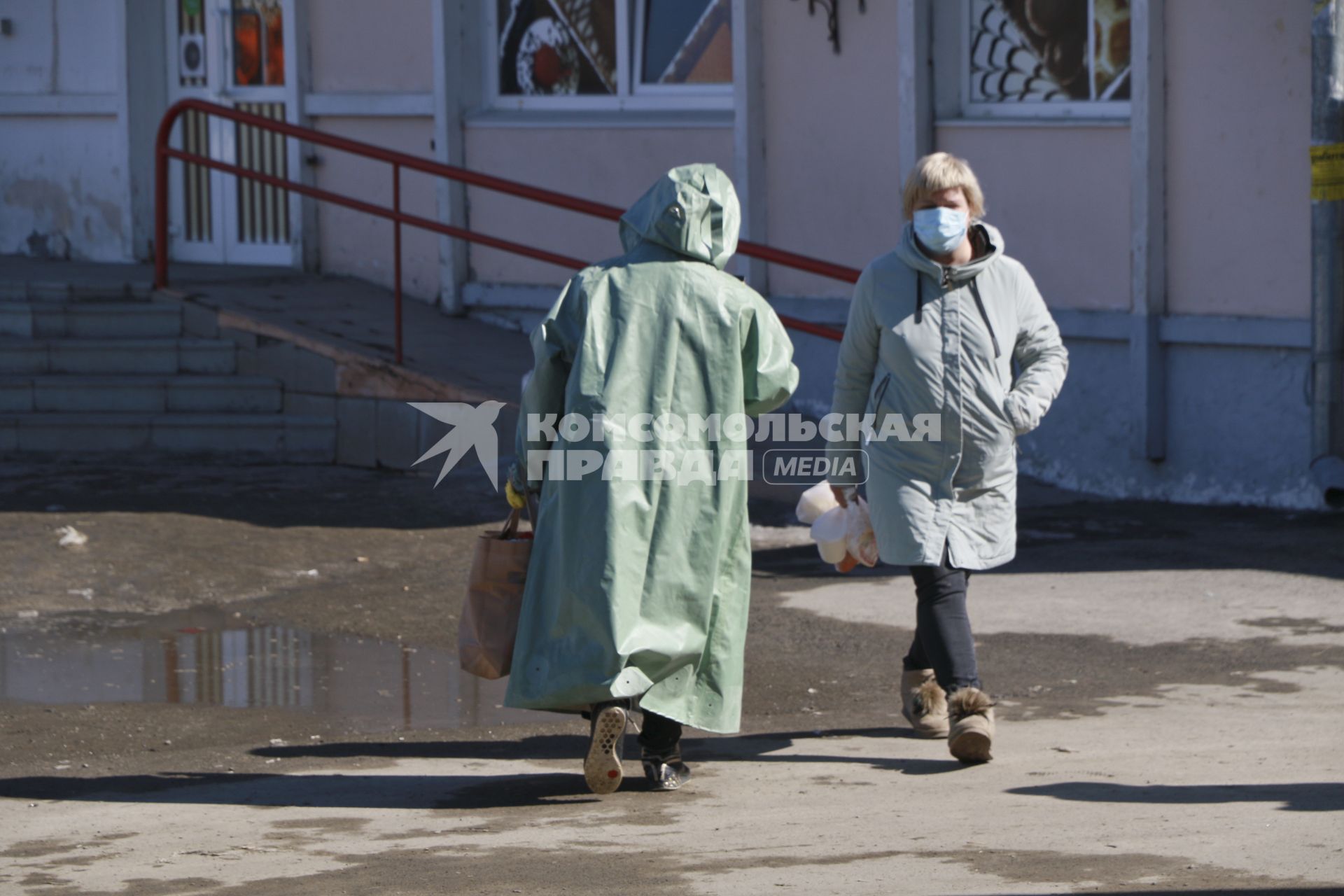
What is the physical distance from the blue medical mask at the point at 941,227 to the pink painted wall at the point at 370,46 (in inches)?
278

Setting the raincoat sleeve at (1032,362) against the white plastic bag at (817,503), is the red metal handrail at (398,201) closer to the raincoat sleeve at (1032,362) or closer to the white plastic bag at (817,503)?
the white plastic bag at (817,503)

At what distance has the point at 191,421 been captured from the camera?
9977mm

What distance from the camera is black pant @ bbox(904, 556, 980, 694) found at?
16.2 ft

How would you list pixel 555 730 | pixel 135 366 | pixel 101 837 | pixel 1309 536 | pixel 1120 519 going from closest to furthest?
pixel 101 837 → pixel 555 730 → pixel 1309 536 → pixel 1120 519 → pixel 135 366

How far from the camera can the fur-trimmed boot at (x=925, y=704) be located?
5.18m

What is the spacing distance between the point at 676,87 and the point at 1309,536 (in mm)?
4597

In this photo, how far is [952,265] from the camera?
4969 millimetres

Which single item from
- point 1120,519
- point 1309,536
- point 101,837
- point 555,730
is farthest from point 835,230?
point 101,837

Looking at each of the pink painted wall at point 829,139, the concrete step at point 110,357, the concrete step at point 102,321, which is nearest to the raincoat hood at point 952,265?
the pink painted wall at point 829,139

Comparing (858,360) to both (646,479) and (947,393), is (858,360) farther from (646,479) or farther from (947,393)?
(646,479)

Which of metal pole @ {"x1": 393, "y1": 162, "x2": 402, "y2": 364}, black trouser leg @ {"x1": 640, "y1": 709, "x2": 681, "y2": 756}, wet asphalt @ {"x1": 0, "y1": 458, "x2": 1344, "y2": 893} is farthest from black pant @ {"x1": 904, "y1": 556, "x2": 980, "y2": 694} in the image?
metal pole @ {"x1": 393, "y1": 162, "x2": 402, "y2": 364}

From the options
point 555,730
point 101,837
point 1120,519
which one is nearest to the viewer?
point 101,837

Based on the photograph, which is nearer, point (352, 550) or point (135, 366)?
point (352, 550)

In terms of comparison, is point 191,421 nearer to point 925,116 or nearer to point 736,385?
point 925,116
